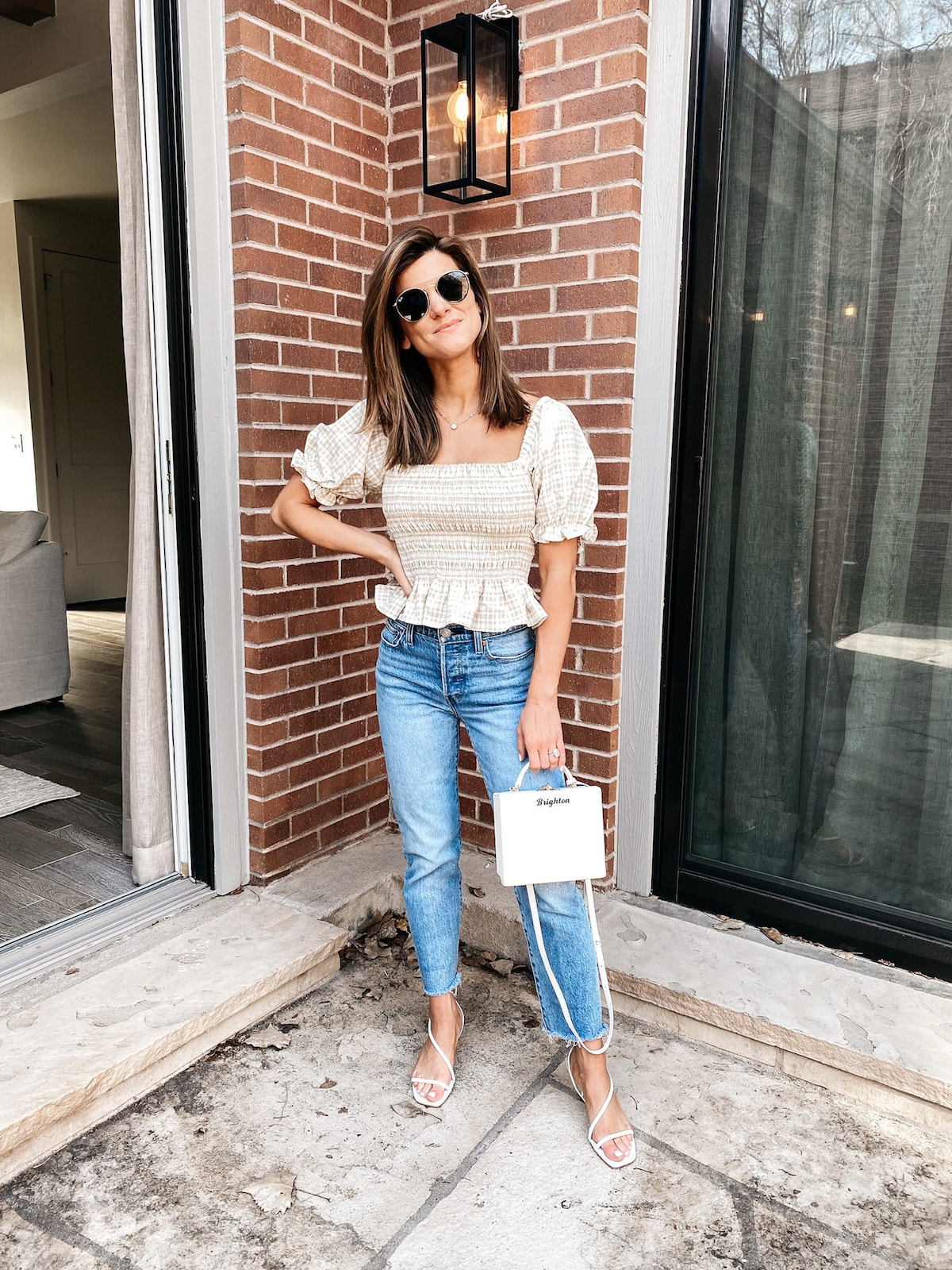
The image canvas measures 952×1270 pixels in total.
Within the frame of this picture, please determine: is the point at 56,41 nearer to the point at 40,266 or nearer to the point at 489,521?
the point at 40,266

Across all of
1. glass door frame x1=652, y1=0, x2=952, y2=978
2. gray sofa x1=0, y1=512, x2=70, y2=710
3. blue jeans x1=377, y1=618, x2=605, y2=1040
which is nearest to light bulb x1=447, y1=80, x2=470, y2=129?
glass door frame x1=652, y1=0, x2=952, y2=978

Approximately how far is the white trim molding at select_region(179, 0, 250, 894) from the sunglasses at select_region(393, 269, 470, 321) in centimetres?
81

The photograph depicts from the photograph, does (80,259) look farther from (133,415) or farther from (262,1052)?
(262,1052)

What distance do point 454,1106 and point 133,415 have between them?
1.76 meters

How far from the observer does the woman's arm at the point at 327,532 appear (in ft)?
5.65

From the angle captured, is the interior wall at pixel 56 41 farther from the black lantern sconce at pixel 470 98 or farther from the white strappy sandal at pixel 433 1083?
the white strappy sandal at pixel 433 1083

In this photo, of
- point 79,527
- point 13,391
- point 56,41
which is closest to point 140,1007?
point 56,41

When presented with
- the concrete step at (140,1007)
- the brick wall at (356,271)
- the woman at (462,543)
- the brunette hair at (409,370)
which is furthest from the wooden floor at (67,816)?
the brunette hair at (409,370)

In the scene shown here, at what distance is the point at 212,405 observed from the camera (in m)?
2.23

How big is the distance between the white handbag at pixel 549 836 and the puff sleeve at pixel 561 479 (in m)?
0.46

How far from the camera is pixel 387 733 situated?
1.77 meters

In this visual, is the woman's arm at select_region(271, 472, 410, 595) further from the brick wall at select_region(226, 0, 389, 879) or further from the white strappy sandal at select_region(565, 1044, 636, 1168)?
the white strappy sandal at select_region(565, 1044, 636, 1168)

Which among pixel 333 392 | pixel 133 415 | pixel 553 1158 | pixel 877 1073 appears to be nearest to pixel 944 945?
pixel 877 1073

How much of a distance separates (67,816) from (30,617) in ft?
5.09
